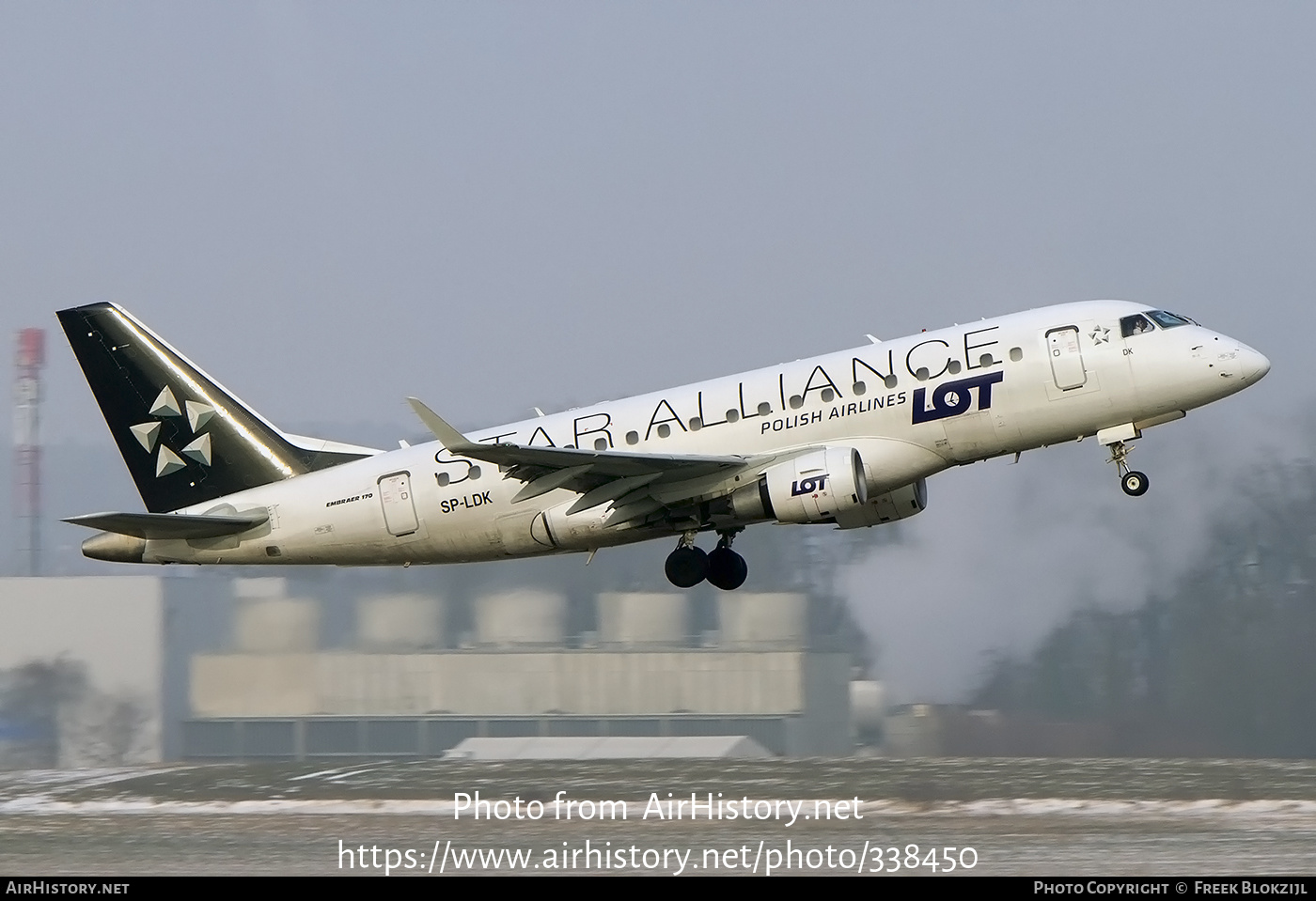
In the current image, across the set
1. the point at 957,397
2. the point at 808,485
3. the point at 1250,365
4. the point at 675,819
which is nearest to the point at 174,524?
the point at 675,819

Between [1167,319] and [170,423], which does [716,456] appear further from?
[170,423]

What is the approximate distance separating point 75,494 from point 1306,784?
250 ft

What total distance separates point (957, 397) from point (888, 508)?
374 cm

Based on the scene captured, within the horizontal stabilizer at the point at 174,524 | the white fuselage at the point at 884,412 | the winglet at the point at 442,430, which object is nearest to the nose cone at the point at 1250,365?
the white fuselage at the point at 884,412

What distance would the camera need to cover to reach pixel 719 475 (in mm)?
33438

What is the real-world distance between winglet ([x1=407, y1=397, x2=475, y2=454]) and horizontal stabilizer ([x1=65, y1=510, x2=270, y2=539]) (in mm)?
7977

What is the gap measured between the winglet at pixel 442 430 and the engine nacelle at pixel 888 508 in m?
8.84

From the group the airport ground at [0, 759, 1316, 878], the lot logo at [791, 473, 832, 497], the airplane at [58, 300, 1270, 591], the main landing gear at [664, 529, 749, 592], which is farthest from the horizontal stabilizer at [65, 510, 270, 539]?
the lot logo at [791, 473, 832, 497]

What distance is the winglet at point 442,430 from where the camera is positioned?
97.2 feet

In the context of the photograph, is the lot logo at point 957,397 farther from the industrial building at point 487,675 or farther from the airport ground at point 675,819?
the industrial building at point 487,675

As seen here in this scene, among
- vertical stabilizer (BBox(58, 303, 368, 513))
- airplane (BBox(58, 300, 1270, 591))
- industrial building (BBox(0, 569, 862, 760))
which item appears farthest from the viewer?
industrial building (BBox(0, 569, 862, 760))

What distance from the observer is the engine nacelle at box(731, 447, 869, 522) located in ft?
105

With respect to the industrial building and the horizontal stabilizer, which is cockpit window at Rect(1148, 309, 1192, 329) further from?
the industrial building
